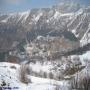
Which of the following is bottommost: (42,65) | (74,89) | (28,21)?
(74,89)

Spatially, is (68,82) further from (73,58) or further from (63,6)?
(63,6)

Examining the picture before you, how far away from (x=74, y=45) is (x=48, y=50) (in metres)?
0.54

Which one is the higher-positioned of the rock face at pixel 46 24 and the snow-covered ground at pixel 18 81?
the rock face at pixel 46 24

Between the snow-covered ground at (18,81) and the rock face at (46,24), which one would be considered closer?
the snow-covered ground at (18,81)

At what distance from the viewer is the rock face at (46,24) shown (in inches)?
255

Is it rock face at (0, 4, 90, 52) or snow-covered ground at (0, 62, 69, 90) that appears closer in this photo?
snow-covered ground at (0, 62, 69, 90)

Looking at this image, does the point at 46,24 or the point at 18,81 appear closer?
the point at 18,81

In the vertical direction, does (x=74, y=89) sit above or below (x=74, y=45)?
below

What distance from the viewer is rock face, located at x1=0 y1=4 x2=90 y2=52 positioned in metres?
6.46

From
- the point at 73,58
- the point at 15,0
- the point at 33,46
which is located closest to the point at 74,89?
the point at 73,58

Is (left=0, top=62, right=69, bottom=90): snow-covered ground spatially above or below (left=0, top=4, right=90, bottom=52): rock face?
below

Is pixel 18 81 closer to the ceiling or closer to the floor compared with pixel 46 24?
closer to the floor

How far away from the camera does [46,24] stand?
6559 mm

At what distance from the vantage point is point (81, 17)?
653cm
